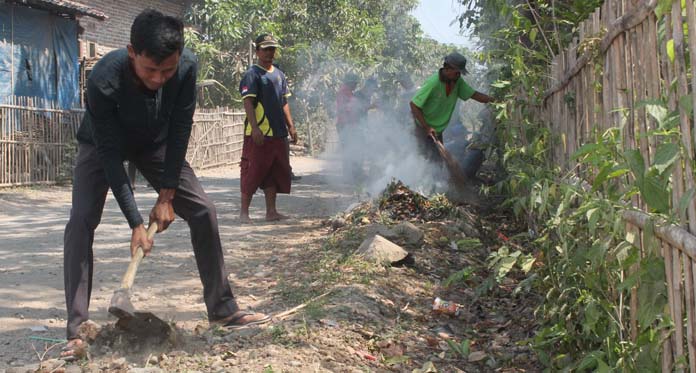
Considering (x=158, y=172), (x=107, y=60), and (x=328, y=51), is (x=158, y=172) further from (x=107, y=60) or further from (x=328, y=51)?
(x=328, y=51)

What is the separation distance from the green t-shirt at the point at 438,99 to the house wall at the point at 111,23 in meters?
13.8

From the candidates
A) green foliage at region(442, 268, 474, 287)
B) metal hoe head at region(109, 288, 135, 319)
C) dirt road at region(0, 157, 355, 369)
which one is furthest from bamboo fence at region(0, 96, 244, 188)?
metal hoe head at region(109, 288, 135, 319)

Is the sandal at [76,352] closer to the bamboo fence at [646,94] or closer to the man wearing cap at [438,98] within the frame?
the bamboo fence at [646,94]

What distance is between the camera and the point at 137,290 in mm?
5289

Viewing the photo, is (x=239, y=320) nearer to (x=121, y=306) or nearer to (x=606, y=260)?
(x=121, y=306)

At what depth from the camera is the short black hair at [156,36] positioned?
3.40 metres

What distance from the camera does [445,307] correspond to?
472cm

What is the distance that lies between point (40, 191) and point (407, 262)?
29.4 ft

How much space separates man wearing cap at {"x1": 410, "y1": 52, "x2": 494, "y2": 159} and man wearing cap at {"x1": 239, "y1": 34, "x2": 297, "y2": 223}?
1453 millimetres

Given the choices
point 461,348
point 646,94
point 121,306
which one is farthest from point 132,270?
point 646,94

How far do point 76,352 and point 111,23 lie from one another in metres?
20.0

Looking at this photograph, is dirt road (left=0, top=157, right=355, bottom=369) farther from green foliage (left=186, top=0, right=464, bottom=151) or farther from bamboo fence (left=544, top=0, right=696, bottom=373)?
green foliage (left=186, top=0, right=464, bottom=151)

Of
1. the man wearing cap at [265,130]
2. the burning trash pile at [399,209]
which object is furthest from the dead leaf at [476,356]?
the man wearing cap at [265,130]

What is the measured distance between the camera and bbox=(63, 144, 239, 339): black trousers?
3.80 meters
